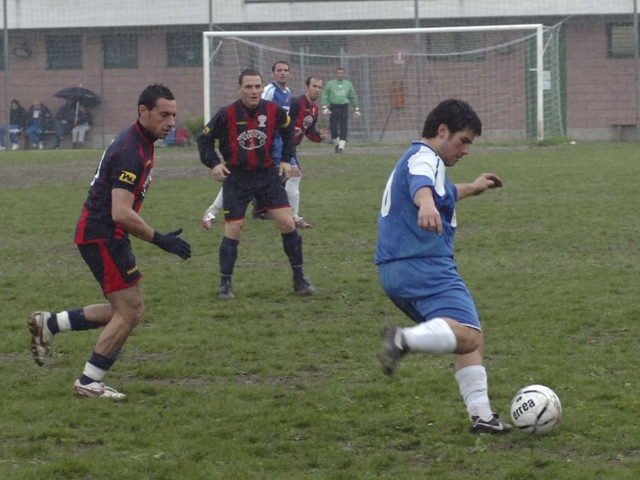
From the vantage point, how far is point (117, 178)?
566cm

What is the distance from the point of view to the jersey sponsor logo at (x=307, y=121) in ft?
43.8

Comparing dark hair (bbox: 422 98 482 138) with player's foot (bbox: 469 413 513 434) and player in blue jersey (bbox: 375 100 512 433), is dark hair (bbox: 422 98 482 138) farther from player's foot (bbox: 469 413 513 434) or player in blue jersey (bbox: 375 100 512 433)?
player's foot (bbox: 469 413 513 434)

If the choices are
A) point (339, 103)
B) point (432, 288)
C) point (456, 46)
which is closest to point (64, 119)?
point (339, 103)

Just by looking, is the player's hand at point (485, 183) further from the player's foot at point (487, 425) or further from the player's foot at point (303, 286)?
the player's foot at point (303, 286)

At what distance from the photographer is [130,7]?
3234 cm

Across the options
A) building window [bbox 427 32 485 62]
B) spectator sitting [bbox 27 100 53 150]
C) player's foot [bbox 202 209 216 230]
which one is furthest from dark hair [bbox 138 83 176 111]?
spectator sitting [bbox 27 100 53 150]

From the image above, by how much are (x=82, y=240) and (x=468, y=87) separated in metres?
22.7

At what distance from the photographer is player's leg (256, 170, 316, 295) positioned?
8.91 m

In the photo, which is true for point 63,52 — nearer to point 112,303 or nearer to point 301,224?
point 301,224

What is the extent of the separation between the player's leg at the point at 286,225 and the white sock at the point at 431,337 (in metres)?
4.08

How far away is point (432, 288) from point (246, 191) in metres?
4.12

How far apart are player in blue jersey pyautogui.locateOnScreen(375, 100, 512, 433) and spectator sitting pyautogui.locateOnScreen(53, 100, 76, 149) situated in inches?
1085

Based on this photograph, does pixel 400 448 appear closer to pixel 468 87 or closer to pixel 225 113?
pixel 225 113

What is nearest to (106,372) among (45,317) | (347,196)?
(45,317)
